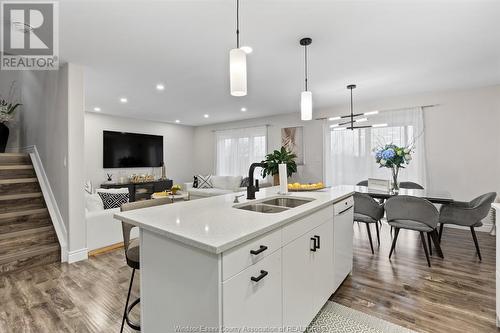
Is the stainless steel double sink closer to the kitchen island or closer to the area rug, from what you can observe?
the kitchen island

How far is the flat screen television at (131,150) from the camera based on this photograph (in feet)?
19.3

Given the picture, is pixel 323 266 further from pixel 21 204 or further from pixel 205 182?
pixel 205 182

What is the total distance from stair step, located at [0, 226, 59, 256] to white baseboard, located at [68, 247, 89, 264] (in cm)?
34

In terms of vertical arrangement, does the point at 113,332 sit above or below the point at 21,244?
below

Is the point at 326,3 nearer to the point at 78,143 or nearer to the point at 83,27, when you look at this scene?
the point at 83,27

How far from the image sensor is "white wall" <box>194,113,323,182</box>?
5.51 metres

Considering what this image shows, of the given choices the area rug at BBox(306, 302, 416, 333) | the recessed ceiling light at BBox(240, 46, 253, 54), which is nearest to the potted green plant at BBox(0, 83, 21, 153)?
the recessed ceiling light at BBox(240, 46, 253, 54)

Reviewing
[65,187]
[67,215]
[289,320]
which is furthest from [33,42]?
[289,320]

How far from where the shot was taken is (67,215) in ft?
9.43

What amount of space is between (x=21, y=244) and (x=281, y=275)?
127 inches

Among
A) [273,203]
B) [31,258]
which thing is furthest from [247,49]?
[31,258]

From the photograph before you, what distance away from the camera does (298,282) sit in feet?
4.83

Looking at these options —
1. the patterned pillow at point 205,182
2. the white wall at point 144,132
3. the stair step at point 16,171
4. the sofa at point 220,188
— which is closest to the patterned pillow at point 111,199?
the stair step at point 16,171

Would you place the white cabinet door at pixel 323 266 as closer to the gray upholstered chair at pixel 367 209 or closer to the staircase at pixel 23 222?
the gray upholstered chair at pixel 367 209
